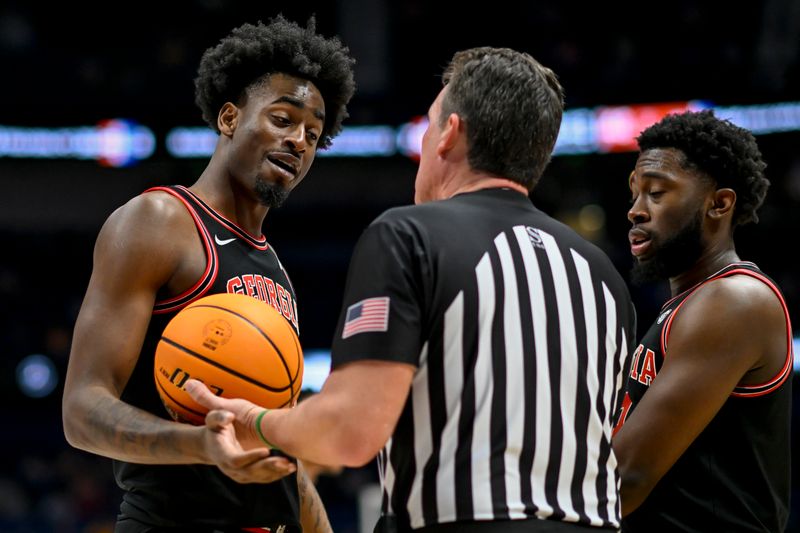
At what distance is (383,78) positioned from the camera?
16047mm

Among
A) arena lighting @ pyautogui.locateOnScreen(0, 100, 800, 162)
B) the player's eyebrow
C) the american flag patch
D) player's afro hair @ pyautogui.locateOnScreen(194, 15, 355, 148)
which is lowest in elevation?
the american flag patch

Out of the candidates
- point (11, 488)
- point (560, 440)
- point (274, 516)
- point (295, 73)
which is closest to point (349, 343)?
point (560, 440)

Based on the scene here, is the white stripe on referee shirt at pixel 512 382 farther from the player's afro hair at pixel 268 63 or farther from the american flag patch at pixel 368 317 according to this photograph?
the player's afro hair at pixel 268 63

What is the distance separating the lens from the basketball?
Answer: 2742 millimetres

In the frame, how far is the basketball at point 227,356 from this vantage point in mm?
2742

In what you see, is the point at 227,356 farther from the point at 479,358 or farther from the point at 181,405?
the point at 479,358

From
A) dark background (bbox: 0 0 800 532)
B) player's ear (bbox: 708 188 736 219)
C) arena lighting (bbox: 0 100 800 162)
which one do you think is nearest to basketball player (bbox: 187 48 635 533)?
player's ear (bbox: 708 188 736 219)

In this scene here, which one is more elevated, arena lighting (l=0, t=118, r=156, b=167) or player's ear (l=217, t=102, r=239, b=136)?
arena lighting (l=0, t=118, r=156, b=167)

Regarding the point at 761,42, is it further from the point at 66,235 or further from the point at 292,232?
the point at 66,235

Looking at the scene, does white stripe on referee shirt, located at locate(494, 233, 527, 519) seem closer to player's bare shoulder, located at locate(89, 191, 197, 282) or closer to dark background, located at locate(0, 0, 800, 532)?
player's bare shoulder, located at locate(89, 191, 197, 282)

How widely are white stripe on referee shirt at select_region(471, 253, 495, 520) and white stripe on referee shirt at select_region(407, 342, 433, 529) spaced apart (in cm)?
12

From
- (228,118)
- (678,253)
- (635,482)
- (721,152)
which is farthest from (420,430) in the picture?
(721,152)

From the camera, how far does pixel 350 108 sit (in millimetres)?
14320

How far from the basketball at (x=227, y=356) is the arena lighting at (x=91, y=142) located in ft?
41.0
